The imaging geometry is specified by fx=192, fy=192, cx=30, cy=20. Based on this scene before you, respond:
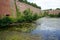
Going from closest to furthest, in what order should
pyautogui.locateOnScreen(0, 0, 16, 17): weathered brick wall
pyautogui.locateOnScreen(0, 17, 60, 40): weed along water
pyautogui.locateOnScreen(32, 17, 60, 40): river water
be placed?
1. pyautogui.locateOnScreen(0, 17, 60, 40): weed along water
2. pyautogui.locateOnScreen(32, 17, 60, 40): river water
3. pyautogui.locateOnScreen(0, 0, 16, 17): weathered brick wall

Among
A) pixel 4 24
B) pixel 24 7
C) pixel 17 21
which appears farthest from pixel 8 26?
pixel 24 7

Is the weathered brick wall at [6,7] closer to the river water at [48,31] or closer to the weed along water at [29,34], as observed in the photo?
the river water at [48,31]

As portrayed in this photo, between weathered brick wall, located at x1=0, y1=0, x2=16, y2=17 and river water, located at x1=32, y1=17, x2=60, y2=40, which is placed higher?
weathered brick wall, located at x1=0, y1=0, x2=16, y2=17

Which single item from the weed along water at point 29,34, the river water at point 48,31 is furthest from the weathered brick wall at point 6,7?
the weed along water at point 29,34

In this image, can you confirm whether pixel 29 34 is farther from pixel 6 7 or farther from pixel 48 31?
pixel 6 7

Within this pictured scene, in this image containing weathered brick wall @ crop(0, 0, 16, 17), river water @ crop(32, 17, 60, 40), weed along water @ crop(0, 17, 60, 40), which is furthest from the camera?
weathered brick wall @ crop(0, 0, 16, 17)

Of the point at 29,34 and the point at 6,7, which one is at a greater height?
the point at 6,7

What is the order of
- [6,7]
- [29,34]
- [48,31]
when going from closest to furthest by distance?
[29,34] < [48,31] < [6,7]

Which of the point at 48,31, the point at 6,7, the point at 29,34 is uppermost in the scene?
the point at 6,7

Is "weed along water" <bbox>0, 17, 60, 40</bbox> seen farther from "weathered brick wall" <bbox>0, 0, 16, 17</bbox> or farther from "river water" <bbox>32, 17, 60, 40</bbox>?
"weathered brick wall" <bbox>0, 0, 16, 17</bbox>

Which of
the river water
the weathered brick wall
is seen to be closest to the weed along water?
the river water

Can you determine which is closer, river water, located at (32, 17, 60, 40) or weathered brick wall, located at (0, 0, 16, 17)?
river water, located at (32, 17, 60, 40)

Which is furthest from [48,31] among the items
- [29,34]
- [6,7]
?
[6,7]

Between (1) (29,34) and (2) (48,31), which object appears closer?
(1) (29,34)
